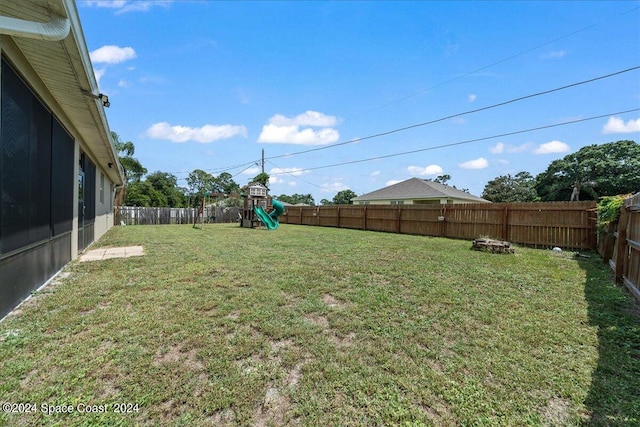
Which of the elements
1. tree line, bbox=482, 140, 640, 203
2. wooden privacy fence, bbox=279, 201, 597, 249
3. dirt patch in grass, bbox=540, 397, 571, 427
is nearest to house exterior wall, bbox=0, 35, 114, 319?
dirt patch in grass, bbox=540, 397, 571, 427

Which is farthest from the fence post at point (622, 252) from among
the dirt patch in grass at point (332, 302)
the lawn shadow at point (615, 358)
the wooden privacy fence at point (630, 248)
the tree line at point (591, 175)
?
the tree line at point (591, 175)

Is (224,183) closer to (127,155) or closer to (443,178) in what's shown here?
(127,155)

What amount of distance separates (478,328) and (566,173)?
35.2 m

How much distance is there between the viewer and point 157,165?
44.2m

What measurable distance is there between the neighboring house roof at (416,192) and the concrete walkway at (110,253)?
19167 mm

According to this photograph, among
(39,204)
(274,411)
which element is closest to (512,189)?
(274,411)

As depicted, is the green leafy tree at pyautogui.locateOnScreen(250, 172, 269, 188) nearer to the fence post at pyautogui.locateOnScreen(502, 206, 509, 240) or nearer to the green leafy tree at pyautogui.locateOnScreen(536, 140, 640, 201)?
the fence post at pyautogui.locateOnScreen(502, 206, 509, 240)

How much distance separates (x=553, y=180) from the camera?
30375 mm

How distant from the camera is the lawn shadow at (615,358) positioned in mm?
1822

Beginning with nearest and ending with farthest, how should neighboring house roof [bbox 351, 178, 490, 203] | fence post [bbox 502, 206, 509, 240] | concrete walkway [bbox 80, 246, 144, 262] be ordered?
concrete walkway [bbox 80, 246, 144, 262] < fence post [bbox 502, 206, 509, 240] < neighboring house roof [bbox 351, 178, 490, 203]

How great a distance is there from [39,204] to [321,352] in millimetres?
4070

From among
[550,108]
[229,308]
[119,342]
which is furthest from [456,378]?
[550,108]

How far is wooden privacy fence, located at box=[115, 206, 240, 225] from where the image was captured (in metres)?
19.7

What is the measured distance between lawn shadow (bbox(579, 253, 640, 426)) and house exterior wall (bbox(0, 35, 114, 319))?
196 inches
